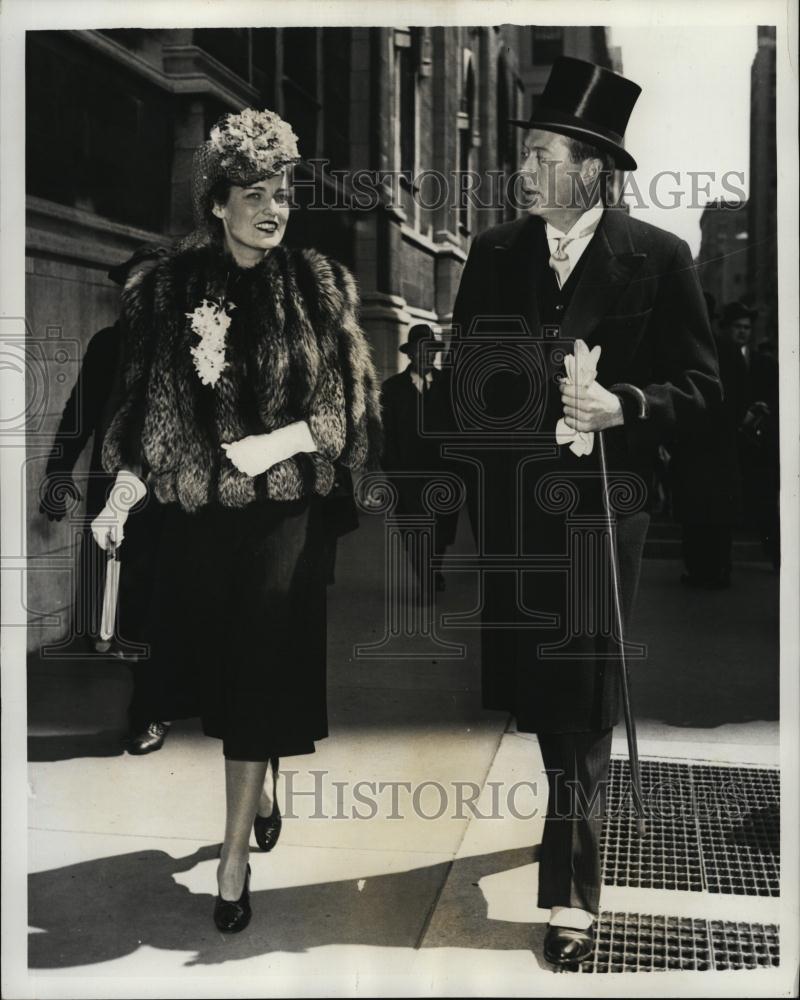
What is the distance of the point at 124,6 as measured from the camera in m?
4.13

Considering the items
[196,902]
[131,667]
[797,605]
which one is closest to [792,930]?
[797,605]

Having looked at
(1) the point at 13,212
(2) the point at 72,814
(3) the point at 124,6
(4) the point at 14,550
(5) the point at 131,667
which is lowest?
(2) the point at 72,814

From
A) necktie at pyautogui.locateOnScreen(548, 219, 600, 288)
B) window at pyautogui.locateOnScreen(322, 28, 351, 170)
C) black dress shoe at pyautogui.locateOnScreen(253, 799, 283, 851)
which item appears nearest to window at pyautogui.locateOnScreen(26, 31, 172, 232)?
window at pyautogui.locateOnScreen(322, 28, 351, 170)

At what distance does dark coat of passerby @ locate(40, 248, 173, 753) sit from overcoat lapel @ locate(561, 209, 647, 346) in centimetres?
129

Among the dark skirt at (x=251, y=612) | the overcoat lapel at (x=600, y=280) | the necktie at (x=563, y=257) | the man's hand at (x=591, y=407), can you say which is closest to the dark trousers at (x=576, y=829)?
the dark skirt at (x=251, y=612)

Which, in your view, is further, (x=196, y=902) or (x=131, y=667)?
(x=131, y=667)

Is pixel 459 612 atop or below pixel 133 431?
below

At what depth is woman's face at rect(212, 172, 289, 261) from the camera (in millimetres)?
4027

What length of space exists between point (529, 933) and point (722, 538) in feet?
4.62

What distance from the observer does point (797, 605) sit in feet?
13.7

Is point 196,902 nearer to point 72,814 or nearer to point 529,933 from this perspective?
point 72,814

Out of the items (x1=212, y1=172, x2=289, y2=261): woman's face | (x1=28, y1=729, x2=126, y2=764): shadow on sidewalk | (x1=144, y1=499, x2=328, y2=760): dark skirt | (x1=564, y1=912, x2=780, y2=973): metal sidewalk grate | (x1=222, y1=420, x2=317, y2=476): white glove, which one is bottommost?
(x1=564, y1=912, x2=780, y2=973): metal sidewalk grate

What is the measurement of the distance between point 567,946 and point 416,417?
1646 mm

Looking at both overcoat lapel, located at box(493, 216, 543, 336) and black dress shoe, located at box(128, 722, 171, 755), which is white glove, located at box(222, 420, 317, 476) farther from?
black dress shoe, located at box(128, 722, 171, 755)
